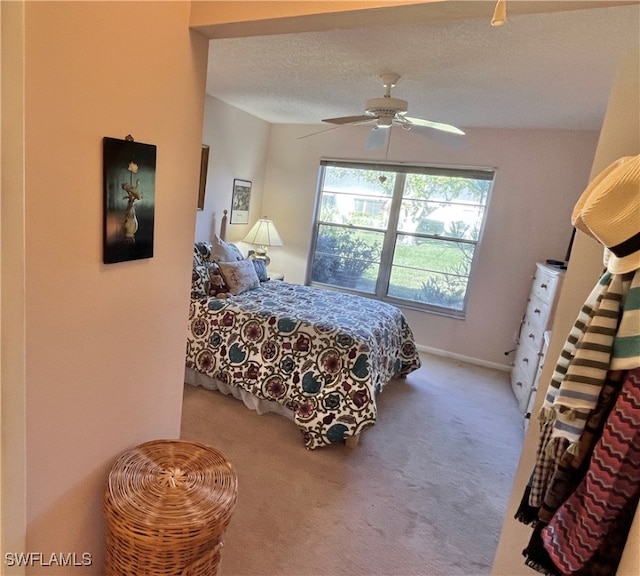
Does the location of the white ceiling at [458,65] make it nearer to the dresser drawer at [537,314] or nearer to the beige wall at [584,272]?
the beige wall at [584,272]

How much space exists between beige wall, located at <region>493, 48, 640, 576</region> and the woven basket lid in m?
0.99

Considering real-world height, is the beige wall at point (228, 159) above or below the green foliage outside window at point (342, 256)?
above

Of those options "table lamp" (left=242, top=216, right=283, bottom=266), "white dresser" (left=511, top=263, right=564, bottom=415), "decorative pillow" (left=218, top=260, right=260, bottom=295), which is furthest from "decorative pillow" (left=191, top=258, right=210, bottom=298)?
"white dresser" (left=511, top=263, right=564, bottom=415)

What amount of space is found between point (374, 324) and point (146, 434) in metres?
1.86

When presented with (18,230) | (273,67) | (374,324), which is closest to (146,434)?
(18,230)

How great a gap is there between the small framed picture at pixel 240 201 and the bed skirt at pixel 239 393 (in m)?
2.01

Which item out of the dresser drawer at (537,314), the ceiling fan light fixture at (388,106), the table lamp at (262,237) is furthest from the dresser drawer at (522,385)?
the table lamp at (262,237)

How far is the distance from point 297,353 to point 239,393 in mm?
601

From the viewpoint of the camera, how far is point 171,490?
1.32m

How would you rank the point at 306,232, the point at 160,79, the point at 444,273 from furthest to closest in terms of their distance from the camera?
1. the point at 306,232
2. the point at 444,273
3. the point at 160,79

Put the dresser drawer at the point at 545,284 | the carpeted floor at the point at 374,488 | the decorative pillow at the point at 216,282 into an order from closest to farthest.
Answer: the carpeted floor at the point at 374,488
the dresser drawer at the point at 545,284
the decorative pillow at the point at 216,282

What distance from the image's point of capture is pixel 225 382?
2.99m

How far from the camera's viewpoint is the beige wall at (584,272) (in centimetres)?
117

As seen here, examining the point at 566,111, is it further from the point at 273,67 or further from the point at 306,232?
the point at 306,232
